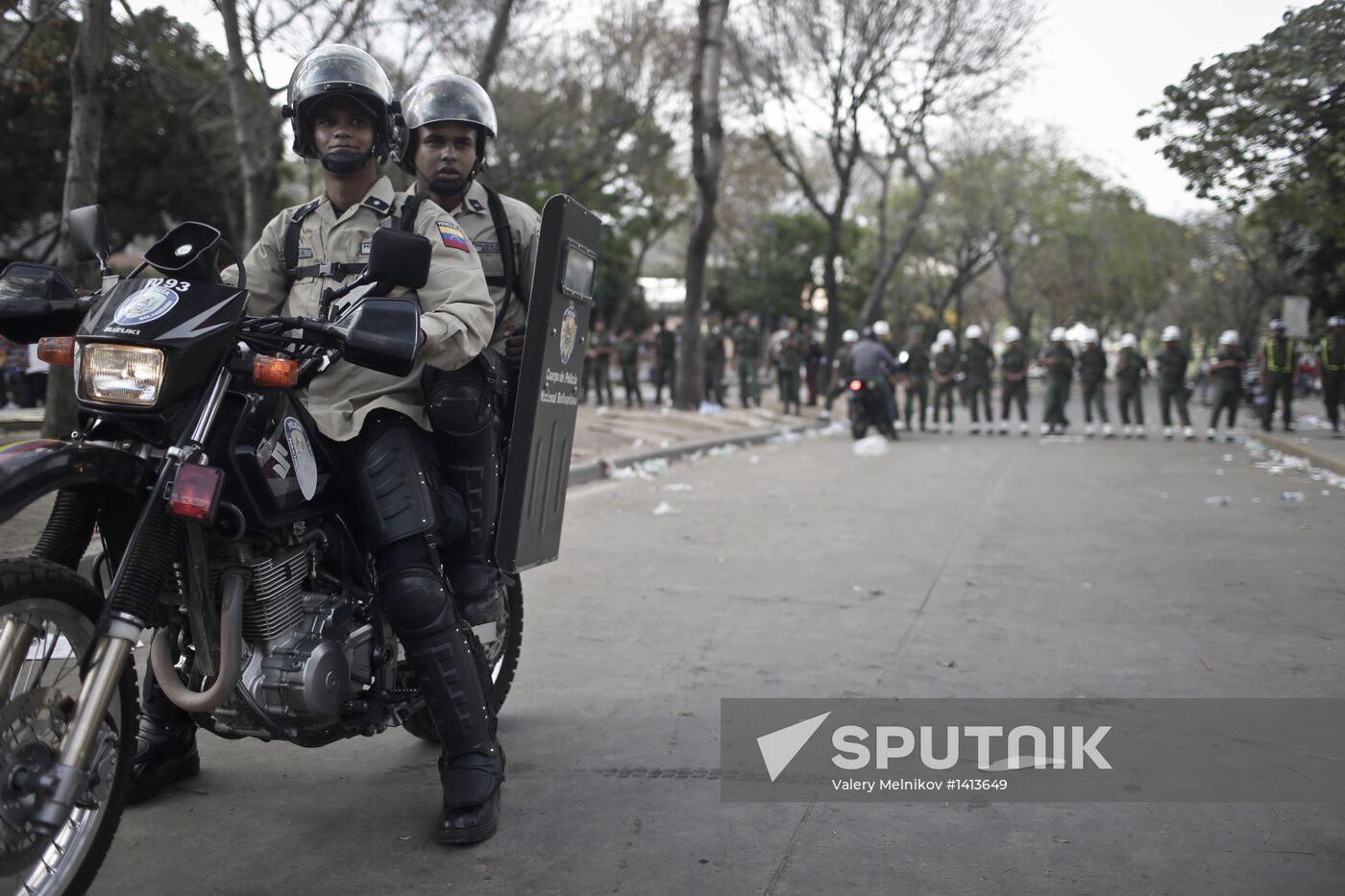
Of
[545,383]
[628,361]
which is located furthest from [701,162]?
[545,383]

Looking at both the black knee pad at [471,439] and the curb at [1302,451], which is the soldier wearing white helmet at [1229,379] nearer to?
the curb at [1302,451]

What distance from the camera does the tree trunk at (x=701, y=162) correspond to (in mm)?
19422

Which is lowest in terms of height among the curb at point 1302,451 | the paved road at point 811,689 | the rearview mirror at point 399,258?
the curb at point 1302,451

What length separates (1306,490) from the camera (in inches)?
476

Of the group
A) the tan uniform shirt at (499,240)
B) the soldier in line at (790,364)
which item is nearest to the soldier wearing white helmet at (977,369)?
the soldier in line at (790,364)

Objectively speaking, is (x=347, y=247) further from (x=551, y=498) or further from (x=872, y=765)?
(x=872, y=765)

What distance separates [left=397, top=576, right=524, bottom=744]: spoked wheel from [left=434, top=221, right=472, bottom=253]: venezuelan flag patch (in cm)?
109

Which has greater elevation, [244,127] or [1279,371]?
[244,127]

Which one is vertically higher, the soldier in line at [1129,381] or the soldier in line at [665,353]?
the soldier in line at [665,353]

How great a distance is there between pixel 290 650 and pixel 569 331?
1313mm

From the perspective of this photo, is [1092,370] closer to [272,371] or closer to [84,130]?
[84,130]

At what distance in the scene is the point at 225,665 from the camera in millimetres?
2727

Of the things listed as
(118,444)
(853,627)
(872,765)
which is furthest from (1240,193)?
(118,444)

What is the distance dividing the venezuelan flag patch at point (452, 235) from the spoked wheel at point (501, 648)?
3.58 feet
